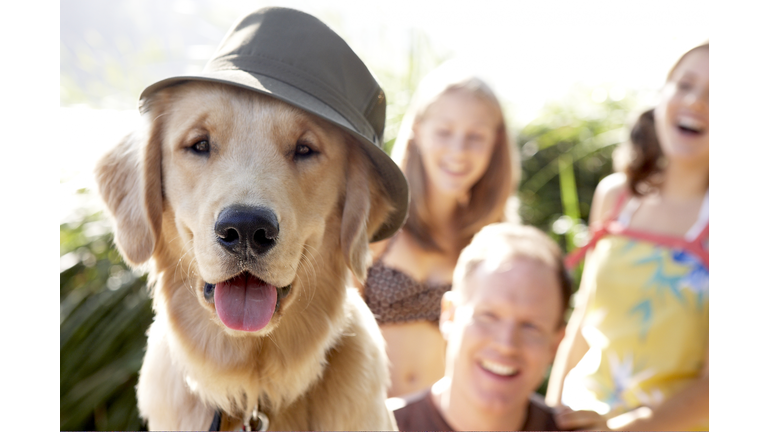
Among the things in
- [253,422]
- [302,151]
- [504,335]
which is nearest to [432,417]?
[504,335]

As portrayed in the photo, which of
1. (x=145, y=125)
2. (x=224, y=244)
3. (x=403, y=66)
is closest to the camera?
(x=224, y=244)

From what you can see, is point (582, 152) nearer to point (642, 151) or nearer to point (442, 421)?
point (642, 151)

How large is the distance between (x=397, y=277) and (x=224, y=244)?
64.1 inches

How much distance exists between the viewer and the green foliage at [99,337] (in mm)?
3201

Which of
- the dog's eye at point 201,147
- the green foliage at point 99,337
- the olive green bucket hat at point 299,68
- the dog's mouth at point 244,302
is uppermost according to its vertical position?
the olive green bucket hat at point 299,68

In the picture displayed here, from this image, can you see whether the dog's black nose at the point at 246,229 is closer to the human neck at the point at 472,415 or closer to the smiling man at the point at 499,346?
the smiling man at the point at 499,346

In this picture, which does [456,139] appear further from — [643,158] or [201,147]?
[201,147]

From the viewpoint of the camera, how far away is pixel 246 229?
4.20ft

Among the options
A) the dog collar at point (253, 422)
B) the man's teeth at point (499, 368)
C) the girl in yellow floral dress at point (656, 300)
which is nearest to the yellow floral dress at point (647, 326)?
the girl in yellow floral dress at point (656, 300)

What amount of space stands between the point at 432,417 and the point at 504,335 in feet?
1.61

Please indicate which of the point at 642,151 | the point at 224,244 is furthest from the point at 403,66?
the point at 224,244

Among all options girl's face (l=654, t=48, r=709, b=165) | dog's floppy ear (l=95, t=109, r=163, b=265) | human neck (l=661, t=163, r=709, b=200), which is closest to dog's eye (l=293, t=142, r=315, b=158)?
dog's floppy ear (l=95, t=109, r=163, b=265)

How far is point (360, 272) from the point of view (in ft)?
5.56

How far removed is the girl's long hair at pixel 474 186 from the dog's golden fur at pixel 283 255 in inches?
51.7
